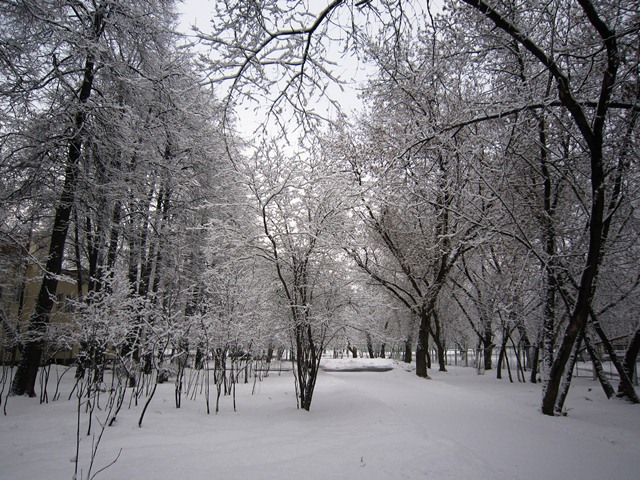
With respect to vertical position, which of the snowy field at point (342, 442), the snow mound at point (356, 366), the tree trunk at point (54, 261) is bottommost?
the snow mound at point (356, 366)

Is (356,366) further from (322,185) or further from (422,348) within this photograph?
(322,185)

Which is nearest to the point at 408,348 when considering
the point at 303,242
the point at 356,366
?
the point at 356,366

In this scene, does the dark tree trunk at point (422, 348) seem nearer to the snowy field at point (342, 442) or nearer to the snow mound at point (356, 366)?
the snowy field at point (342, 442)

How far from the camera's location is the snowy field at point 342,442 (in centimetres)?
356

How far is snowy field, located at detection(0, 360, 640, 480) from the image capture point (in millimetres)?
3562

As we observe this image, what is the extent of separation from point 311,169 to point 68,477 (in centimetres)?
573

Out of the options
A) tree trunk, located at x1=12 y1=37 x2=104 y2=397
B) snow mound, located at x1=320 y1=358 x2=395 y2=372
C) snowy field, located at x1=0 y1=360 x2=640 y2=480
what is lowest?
snow mound, located at x1=320 y1=358 x2=395 y2=372

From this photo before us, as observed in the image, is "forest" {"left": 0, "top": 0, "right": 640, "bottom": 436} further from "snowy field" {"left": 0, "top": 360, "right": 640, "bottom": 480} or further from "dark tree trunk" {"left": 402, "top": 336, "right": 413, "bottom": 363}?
"dark tree trunk" {"left": 402, "top": 336, "right": 413, "bottom": 363}

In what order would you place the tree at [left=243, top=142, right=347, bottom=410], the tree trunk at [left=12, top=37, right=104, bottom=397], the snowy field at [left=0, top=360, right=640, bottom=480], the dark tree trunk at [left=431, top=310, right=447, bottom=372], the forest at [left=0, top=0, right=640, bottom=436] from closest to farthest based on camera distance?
the snowy field at [left=0, top=360, right=640, bottom=480] < the forest at [left=0, top=0, right=640, bottom=436] < the tree at [left=243, top=142, right=347, bottom=410] < the tree trunk at [left=12, top=37, right=104, bottom=397] < the dark tree trunk at [left=431, top=310, right=447, bottom=372]

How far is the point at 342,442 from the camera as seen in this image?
4.63 m

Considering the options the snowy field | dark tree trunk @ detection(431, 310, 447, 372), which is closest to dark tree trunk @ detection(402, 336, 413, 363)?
dark tree trunk @ detection(431, 310, 447, 372)

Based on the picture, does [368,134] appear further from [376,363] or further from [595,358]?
[376,363]

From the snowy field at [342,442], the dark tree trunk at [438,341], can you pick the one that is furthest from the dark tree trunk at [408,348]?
the snowy field at [342,442]

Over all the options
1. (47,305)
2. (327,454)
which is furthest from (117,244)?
(327,454)
